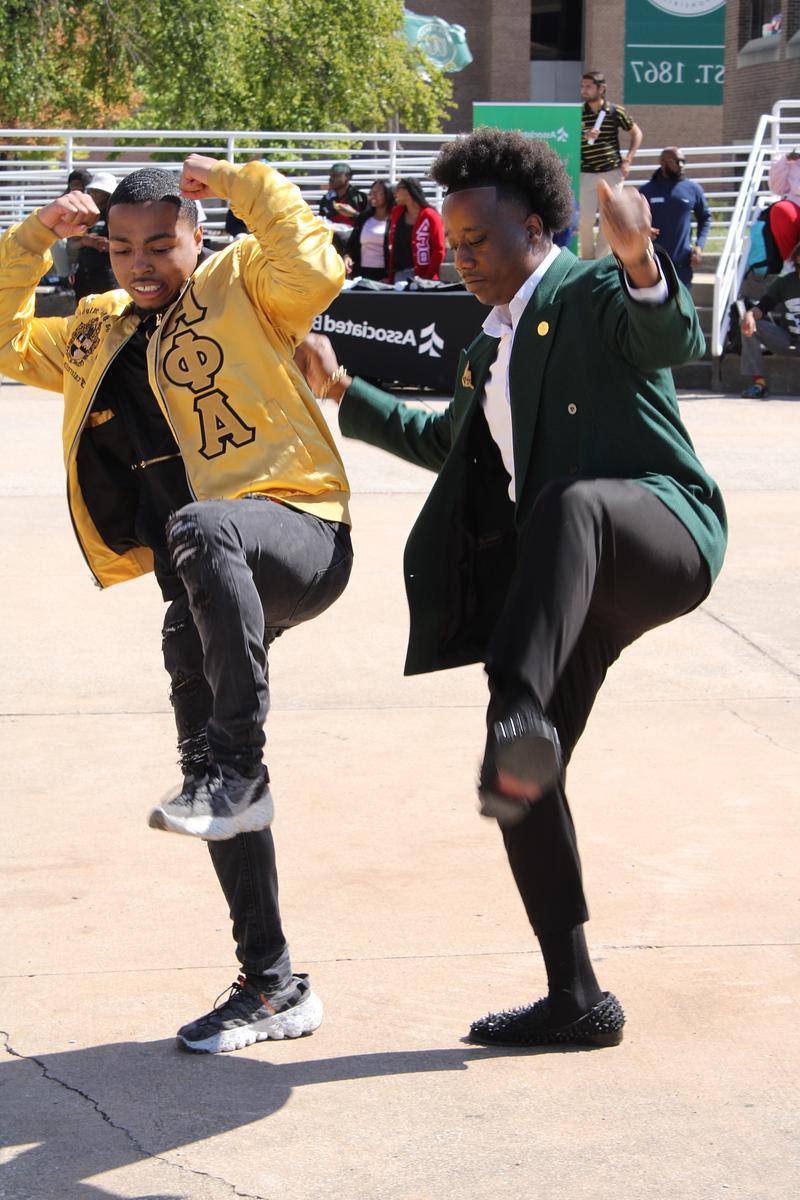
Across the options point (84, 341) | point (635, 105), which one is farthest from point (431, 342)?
point (635, 105)

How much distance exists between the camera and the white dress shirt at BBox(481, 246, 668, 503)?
340 cm

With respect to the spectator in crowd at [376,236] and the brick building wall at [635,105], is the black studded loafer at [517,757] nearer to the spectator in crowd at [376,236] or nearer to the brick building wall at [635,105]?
the spectator in crowd at [376,236]

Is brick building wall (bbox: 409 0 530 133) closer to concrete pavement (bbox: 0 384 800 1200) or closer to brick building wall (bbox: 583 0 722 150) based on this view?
brick building wall (bbox: 583 0 722 150)

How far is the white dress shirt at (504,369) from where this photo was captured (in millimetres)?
3402

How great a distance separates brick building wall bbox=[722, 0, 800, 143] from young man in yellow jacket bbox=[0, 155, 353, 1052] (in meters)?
28.7

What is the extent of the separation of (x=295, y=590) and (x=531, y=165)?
103 cm

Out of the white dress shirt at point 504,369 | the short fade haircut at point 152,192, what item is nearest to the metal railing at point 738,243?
the short fade haircut at point 152,192

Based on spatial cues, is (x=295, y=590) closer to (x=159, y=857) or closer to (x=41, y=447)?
(x=159, y=857)

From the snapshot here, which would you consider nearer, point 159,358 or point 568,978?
point 568,978

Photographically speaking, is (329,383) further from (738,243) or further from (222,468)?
(738,243)

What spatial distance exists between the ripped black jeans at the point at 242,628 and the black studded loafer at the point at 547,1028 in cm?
48

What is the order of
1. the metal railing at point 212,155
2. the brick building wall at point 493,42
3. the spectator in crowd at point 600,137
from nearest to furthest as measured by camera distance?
1. the spectator in crowd at point 600,137
2. the metal railing at point 212,155
3. the brick building wall at point 493,42

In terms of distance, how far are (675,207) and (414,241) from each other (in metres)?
2.48

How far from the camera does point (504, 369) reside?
3.44 m
